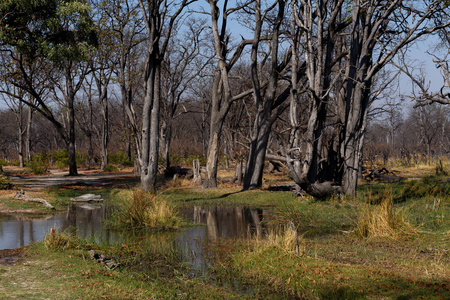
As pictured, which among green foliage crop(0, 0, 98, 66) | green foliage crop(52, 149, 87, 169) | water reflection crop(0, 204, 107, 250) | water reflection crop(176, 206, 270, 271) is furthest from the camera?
green foliage crop(52, 149, 87, 169)

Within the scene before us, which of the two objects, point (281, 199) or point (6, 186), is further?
point (6, 186)

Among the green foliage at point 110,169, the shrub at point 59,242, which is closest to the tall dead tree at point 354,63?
the shrub at point 59,242

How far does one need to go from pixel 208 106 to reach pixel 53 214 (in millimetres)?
→ 29457

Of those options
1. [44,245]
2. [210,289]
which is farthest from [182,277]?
[44,245]

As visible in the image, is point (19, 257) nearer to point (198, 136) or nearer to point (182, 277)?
point (182, 277)

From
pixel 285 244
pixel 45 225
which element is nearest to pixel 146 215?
pixel 45 225

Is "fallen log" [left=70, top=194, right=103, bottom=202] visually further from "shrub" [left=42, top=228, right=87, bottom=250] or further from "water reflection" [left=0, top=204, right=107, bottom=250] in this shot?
"shrub" [left=42, top=228, right=87, bottom=250]

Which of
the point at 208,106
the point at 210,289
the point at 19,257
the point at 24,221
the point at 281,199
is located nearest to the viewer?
the point at 210,289

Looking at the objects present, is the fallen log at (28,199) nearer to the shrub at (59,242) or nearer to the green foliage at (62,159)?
the shrub at (59,242)

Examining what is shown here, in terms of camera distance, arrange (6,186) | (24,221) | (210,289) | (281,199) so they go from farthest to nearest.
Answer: (6,186)
(281,199)
(24,221)
(210,289)

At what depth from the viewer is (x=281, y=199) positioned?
18.0 meters

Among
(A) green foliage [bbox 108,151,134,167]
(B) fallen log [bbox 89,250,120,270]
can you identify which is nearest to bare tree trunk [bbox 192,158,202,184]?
(B) fallen log [bbox 89,250,120,270]

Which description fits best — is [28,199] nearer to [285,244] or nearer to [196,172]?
[196,172]

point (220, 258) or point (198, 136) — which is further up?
point (198, 136)
